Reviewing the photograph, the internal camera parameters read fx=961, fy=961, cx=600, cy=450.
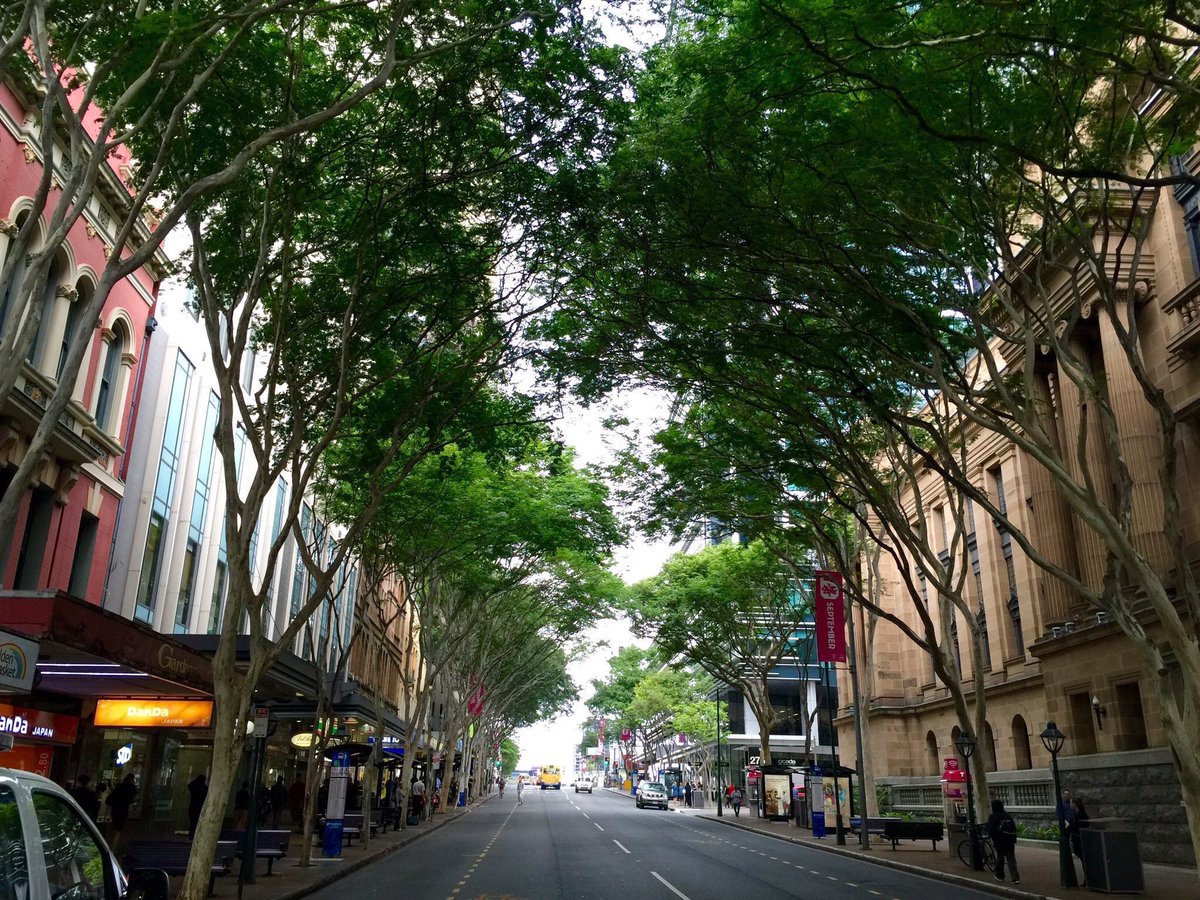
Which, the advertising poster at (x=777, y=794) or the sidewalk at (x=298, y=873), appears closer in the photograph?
the sidewalk at (x=298, y=873)

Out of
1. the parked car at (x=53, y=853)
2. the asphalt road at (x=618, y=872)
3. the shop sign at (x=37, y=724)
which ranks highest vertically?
A: the shop sign at (x=37, y=724)

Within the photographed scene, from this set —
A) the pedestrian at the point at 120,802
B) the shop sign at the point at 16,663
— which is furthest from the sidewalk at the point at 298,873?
the shop sign at the point at 16,663

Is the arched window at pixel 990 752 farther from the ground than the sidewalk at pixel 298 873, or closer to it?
farther from the ground

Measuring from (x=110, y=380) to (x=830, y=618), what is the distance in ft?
64.4

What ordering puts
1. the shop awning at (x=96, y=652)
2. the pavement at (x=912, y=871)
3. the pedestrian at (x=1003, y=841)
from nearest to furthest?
the shop awning at (x=96, y=652) < the pavement at (x=912, y=871) < the pedestrian at (x=1003, y=841)

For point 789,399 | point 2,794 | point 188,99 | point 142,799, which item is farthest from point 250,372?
point 2,794

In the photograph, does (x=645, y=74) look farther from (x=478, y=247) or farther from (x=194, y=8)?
(x=194, y=8)

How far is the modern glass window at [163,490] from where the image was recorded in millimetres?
23750

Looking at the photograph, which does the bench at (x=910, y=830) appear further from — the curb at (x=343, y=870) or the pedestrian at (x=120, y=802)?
the pedestrian at (x=120, y=802)

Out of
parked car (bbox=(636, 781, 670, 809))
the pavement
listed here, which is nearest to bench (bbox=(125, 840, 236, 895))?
the pavement

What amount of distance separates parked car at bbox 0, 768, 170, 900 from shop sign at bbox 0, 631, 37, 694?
3.56 m

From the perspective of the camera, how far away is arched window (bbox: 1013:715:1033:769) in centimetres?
3356

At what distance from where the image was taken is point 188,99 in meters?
9.36

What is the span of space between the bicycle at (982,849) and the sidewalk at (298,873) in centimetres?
1295
